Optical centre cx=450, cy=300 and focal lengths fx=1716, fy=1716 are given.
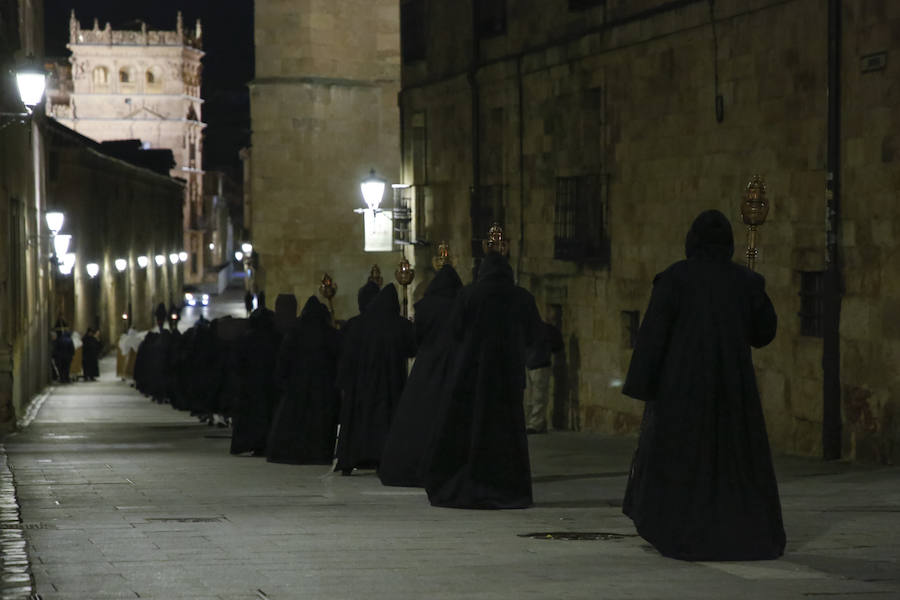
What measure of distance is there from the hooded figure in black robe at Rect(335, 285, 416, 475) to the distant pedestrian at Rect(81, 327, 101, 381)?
30603 mm

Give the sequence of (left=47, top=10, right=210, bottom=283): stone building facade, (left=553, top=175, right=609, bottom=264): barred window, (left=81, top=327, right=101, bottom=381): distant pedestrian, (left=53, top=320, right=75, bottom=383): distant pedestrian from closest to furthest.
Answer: (left=553, top=175, right=609, bottom=264): barred window, (left=53, top=320, right=75, bottom=383): distant pedestrian, (left=81, top=327, right=101, bottom=381): distant pedestrian, (left=47, top=10, right=210, bottom=283): stone building facade

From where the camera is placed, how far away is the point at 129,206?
220 feet

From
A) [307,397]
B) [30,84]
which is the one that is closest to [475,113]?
[30,84]

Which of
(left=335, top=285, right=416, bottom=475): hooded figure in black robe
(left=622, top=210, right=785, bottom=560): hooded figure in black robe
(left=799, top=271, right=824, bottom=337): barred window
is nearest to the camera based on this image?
(left=622, top=210, right=785, bottom=560): hooded figure in black robe

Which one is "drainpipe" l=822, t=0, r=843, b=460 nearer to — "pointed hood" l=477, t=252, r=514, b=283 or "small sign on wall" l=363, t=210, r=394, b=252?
"pointed hood" l=477, t=252, r=514, b=283

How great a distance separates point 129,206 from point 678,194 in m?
49.9

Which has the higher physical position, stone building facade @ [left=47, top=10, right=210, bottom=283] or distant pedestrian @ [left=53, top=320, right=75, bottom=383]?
stone building facade @ [left=47, top=10, right=210, bottom=283]

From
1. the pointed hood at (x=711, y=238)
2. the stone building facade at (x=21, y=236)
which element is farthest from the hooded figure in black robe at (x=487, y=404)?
the stone building facade at (x=21, y=236)

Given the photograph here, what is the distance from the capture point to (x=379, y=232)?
31.7 metres

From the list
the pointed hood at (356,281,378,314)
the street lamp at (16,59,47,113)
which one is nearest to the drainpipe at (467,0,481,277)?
the street lamp at (16,59,47,113)

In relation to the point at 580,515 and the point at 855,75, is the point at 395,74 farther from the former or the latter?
the point at 580,515

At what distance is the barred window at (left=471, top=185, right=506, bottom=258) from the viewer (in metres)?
25.5

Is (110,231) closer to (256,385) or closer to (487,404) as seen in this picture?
(256,385)

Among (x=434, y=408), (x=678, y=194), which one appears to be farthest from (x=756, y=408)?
(x=678, y=194)
